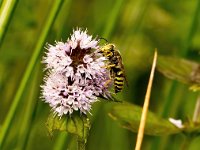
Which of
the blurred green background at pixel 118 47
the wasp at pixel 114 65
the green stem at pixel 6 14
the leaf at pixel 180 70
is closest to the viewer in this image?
the green stem at pixel 6 14

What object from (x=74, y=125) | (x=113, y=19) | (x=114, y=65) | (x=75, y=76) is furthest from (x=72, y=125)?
(x=113, y=19)

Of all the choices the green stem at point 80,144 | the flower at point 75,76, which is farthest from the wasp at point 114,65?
the green stem at point 80,144

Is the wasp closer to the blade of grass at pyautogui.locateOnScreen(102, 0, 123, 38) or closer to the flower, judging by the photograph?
the flower

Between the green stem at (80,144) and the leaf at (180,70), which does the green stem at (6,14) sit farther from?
the leaf at (180,70)

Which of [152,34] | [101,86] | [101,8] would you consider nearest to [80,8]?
[101,8]

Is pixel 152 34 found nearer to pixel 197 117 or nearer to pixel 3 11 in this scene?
pixel 197 117

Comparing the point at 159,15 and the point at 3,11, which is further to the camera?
the point at 159,15

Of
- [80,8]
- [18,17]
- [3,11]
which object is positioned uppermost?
[80,8]
